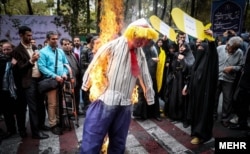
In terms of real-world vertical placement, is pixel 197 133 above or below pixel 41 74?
below

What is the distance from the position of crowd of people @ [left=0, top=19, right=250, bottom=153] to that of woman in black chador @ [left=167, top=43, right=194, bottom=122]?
0.08ft

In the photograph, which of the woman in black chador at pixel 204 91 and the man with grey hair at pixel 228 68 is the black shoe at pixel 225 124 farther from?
the woman in black chador at pixel 204 91

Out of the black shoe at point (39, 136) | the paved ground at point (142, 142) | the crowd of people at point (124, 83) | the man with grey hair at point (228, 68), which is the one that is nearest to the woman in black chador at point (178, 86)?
the crowd of people at point (124, 83)

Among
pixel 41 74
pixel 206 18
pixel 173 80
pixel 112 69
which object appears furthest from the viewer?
pixel 206 18

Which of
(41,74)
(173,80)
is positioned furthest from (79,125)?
(173,80)

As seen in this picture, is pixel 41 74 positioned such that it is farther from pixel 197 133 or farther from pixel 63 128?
pixel 197 133

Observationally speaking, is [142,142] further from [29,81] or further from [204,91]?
[29,81]

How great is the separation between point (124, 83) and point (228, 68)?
141 inches

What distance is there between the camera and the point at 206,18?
24828 millimetres

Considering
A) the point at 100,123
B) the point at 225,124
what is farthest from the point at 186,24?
the point at 225,124

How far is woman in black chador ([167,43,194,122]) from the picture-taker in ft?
20.7

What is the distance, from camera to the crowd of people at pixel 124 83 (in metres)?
3.33

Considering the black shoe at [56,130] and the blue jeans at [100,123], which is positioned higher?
the blue jeans at [100,123]

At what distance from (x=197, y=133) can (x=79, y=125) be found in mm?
2816
